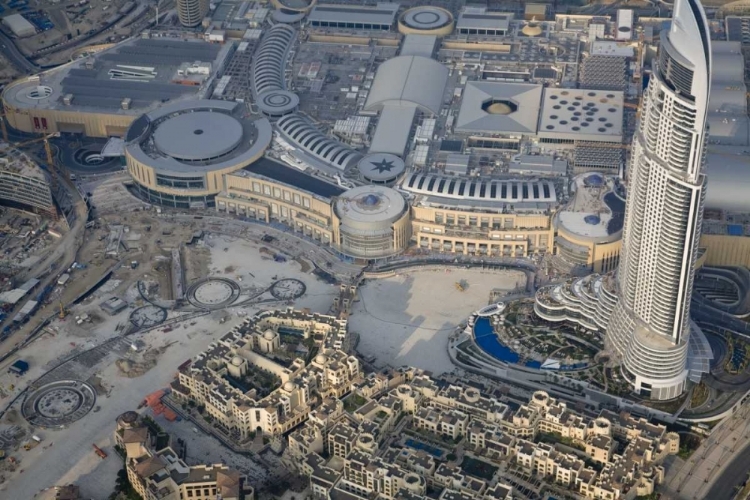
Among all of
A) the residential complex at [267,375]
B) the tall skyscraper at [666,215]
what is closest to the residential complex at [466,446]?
the residential complex at [267,375]

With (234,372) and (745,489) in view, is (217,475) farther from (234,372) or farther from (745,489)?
(745,489)

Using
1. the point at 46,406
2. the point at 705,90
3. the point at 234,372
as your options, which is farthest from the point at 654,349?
the point at 46,406

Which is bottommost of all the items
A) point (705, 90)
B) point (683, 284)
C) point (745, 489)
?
→ point (745, 489)

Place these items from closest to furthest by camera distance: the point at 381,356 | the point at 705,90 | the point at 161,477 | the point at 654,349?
the point at 705,90 < the point at 161,477 < the point at 654,349 < the point at 381,356

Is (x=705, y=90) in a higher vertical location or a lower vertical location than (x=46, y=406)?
higher

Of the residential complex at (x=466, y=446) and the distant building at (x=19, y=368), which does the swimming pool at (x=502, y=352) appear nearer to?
the residential complex at (x=466, y=446)

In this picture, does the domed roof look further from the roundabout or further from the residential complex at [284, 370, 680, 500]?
the residential complex at [284, 370, 680, 500]

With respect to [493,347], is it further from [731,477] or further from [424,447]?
[731,477]
